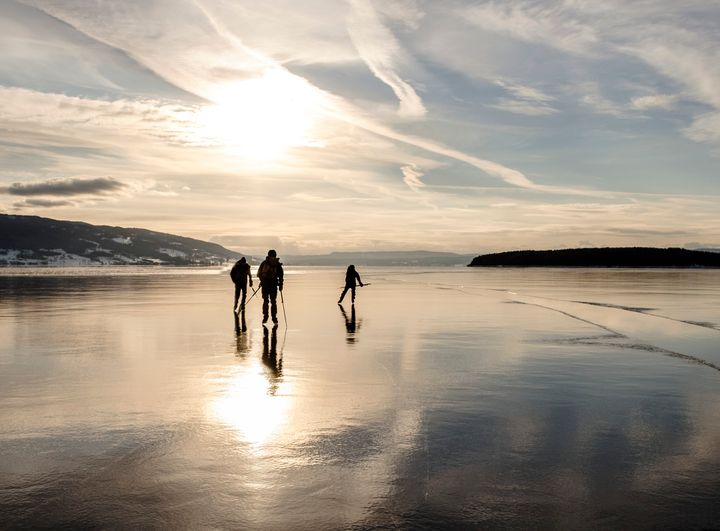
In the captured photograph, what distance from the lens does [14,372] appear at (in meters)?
10.9

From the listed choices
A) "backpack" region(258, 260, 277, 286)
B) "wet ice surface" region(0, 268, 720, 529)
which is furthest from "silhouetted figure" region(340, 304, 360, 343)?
"backpack" region(258, 260, 277, 286)

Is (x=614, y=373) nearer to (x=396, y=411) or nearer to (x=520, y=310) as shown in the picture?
(x=396, y=411)

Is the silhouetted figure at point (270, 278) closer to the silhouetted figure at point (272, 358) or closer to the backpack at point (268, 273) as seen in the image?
the backpack at point (268, 273)

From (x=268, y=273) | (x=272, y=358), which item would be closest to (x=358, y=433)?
(x=272, y=358)

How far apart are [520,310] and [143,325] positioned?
1500 centimetres

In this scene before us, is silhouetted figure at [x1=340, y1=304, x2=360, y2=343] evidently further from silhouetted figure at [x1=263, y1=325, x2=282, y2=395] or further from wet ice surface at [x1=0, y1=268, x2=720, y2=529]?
silhouetted figure at [x1=263, y1=325, x2=282, y2=395]

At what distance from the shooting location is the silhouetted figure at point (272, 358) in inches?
399

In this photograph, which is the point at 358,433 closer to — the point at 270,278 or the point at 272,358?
the point at 272,358

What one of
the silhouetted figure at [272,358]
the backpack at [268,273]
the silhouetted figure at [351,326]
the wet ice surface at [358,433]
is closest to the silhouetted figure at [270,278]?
the backpack at [268,273]

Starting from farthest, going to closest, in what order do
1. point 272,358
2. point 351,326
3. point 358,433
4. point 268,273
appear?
point 268,273, point 351,326, point 272,358, point 358,433

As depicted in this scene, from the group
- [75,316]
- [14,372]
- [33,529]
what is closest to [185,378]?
[14,372]

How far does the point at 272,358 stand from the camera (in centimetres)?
1269

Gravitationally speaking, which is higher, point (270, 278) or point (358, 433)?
point (270, 278)

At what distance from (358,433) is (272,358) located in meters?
5.96
